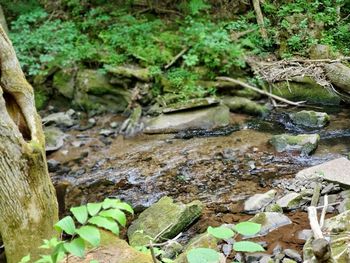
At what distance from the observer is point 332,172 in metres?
5.42

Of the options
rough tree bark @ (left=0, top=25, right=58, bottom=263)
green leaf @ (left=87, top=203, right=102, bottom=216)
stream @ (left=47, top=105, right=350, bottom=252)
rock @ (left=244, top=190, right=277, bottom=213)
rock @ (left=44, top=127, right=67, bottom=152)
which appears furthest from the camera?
Answer: rock @ (left=44, top=127, right=67, bottom=152)

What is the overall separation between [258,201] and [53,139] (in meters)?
4.70

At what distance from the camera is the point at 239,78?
9125 millimetres

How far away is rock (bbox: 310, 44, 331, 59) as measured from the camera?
8883 mm

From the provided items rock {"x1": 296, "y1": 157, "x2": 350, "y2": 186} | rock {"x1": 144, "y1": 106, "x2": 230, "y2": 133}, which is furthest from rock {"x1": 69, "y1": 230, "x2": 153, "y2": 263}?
rock {"x1": 144, "y1": 106, "x2": 230, "y2": 133}

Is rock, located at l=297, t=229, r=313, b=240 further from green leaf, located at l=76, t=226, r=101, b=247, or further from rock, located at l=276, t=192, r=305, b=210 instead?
green leaf, located at l=76, t=226, r=101, b=247

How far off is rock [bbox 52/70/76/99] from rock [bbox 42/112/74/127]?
0.59 metres

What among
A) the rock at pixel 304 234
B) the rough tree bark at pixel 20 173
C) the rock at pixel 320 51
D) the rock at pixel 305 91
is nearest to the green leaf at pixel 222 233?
the rough tree bark at pixel 20 173

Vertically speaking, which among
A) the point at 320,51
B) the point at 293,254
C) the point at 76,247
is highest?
the point at 76,247

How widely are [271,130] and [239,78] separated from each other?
196 cm

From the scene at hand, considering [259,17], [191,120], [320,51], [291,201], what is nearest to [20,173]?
[291,201]

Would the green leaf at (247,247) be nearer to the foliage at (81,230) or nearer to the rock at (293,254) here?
the foliage at (81,230)

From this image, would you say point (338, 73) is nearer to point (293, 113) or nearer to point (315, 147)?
point (293, 113)

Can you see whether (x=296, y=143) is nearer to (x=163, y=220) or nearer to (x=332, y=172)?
(x=332, y=172)
